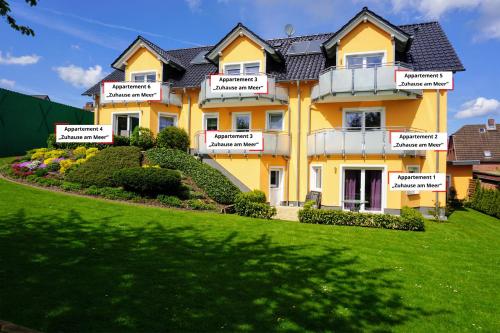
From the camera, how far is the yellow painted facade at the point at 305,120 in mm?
17500

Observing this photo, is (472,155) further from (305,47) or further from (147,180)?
(147,180)

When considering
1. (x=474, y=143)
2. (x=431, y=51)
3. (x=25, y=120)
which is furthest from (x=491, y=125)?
(x=25, y=120)

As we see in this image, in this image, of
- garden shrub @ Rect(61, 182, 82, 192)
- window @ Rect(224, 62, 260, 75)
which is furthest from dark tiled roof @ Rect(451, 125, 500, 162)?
garden shrub @ Rect(61, 182, 82, 192)

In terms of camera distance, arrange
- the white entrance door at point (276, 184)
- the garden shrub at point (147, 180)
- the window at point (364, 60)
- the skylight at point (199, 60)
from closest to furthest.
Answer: the garden shrub at point (147, 180)
the window at point (364, 60)
the white entrance door at point (276, 184)
the skylight at point (199, 60)

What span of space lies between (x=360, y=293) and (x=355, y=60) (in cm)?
1538

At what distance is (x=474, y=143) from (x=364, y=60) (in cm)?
2336

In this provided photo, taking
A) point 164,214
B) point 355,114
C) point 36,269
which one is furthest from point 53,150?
point 355,114

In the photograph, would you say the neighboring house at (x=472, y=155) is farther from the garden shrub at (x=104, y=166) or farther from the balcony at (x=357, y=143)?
the garden shrub at (x=104, y=166)

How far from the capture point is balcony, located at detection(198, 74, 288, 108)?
19.7 meters

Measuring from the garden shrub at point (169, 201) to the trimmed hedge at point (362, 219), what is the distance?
524 cm

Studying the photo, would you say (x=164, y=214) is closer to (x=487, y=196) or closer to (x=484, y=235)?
(x=484, y=235)

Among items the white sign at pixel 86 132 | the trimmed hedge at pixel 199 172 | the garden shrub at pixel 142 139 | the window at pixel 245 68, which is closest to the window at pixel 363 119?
the window at pixel 245 68

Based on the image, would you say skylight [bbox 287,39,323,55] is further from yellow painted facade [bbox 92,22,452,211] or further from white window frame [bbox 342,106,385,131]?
white window frame [bbox 342,106,385,131]

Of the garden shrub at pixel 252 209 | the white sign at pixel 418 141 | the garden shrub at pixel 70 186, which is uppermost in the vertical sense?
the white sign at pixel 418 141
